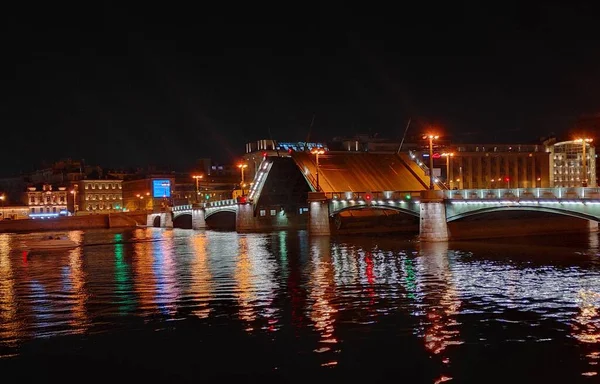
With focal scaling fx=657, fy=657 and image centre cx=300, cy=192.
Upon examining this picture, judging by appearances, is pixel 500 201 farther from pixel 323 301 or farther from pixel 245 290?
pixel 323 301

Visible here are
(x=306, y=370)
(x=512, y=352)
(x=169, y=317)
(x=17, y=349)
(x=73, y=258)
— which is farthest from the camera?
(x=73, y=258)

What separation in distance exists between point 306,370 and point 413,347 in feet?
15.1

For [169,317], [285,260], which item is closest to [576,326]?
[169,317]

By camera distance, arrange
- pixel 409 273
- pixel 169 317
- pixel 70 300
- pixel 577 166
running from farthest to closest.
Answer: pixel 577 166 → pixel 409 273 → pixel 70 300 → pixel 169 317

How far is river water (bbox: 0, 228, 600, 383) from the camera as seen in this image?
824 inches

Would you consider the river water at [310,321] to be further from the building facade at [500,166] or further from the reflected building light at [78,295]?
the building facade at [500,166]

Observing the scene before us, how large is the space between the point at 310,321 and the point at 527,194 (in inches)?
1471

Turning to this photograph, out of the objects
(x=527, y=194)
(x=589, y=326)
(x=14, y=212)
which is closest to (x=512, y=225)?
(x=527, y=194)

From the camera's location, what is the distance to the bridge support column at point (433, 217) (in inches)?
2744

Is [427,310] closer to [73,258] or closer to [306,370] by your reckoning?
[306,370]

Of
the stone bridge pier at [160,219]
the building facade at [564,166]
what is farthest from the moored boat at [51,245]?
the building facade at [564,166]

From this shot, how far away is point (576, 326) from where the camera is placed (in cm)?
2603

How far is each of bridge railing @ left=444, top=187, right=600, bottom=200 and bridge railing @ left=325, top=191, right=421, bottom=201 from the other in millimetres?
6666

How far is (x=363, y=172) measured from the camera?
109 meters
